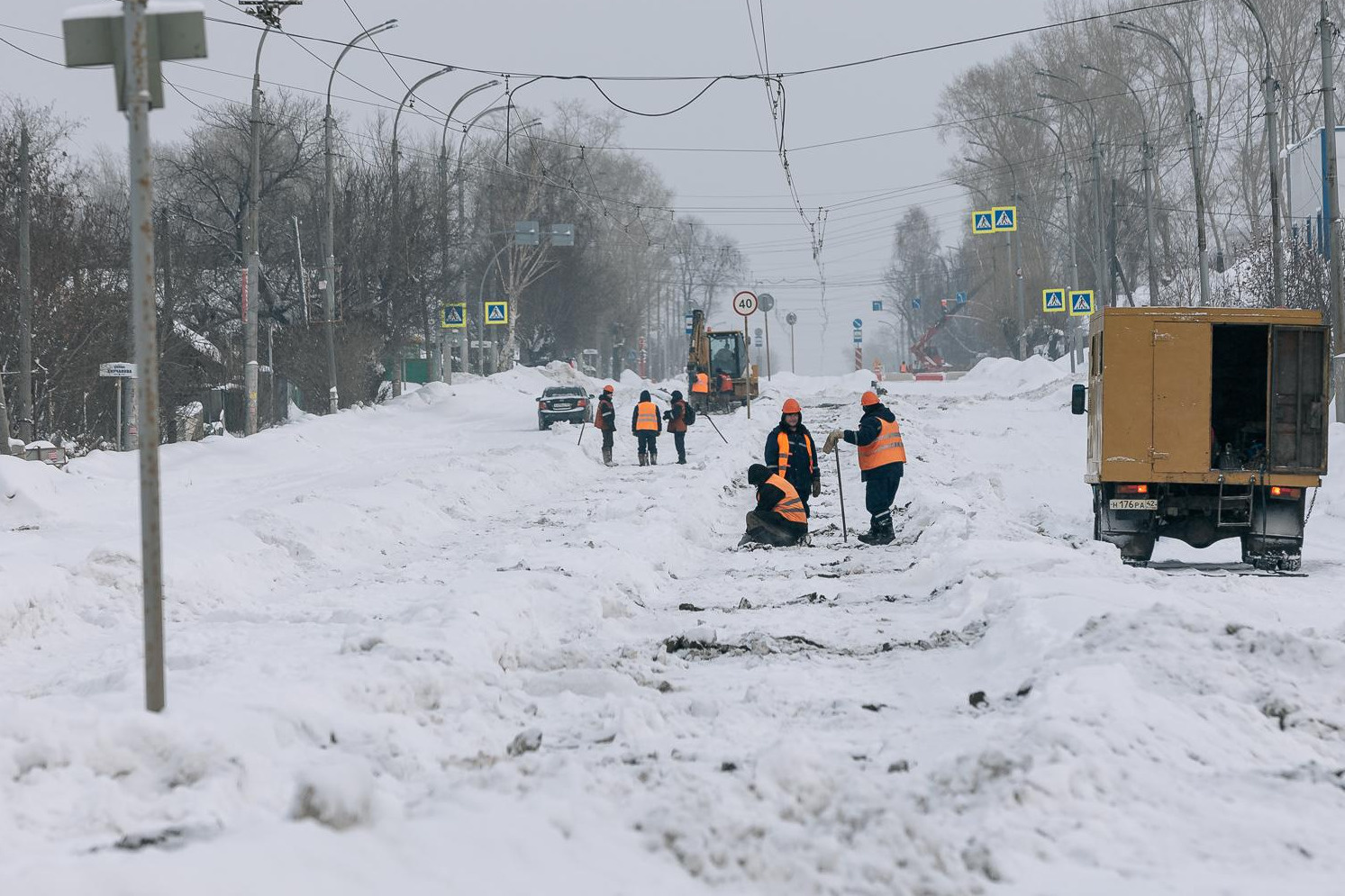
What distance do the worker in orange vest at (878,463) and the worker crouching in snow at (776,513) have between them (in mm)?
667

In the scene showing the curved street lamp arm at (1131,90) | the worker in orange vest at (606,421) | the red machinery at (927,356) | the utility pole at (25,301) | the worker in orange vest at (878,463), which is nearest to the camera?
the worker in orange vest at (878,463)

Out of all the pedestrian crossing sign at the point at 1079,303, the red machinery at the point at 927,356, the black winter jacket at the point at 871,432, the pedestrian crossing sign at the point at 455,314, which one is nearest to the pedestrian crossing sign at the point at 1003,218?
the pedestrian crossing sign at the point at 1079,303

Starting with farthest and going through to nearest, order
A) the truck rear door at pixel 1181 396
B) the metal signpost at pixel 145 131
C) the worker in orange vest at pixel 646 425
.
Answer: the worker in orange vest at pixel 646 425, the truck rear door at pixel 1181 396, the metal signpost at pixel 145 131

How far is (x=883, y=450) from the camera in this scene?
1609cm

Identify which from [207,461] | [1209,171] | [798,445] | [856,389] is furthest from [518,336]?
[798,445]

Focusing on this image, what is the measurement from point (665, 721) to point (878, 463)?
30.1 feet

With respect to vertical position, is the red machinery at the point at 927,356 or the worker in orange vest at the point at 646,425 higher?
the red machinery at the point at 927,356

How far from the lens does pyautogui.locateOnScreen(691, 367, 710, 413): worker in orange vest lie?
4259 centimetres

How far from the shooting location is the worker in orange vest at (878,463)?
15742mm

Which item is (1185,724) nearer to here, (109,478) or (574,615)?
(574,615)

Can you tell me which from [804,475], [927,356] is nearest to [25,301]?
[804,475]

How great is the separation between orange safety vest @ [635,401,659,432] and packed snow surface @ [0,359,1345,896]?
12.7 m

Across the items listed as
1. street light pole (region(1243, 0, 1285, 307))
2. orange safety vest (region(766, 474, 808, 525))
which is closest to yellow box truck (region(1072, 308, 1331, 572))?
orange safety vest (region(766, 474, 808, 525))

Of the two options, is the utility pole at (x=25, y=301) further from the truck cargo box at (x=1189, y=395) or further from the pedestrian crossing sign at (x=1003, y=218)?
the pedestrian crossing sign at (x=1003, y=218)
